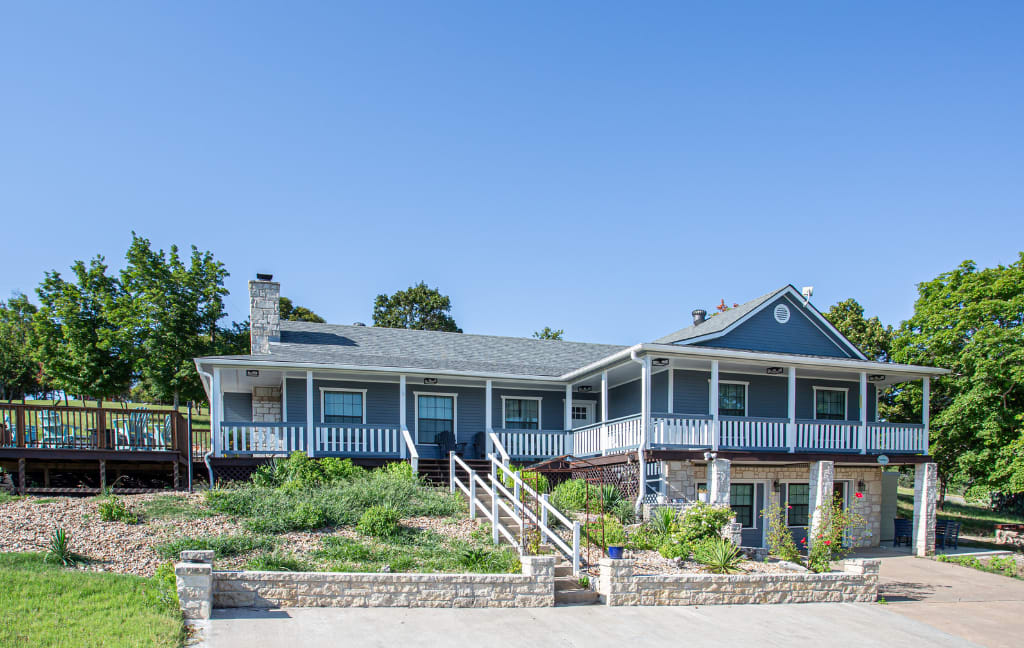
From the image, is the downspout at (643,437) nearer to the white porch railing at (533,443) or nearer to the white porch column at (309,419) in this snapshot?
the white porch railing at (533,443)

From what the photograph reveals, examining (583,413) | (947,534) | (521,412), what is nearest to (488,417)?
(521,412)

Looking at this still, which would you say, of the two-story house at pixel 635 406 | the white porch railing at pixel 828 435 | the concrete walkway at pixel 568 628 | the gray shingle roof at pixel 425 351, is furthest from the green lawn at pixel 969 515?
the concrete walkway at pixel 568 628

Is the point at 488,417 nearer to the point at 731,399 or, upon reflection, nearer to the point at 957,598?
the point at 731,399

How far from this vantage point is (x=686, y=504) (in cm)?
1625

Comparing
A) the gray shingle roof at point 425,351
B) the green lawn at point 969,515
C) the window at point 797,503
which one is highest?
the gray shingle roof at point 425,351

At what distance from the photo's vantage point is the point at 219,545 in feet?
35.4

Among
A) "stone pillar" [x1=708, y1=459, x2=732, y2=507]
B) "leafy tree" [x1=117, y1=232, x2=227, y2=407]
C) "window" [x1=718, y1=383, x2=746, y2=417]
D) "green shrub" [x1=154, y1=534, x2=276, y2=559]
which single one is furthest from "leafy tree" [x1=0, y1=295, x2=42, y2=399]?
"stone pillar" [x1=708, y1=459, x2=732, y2=507]

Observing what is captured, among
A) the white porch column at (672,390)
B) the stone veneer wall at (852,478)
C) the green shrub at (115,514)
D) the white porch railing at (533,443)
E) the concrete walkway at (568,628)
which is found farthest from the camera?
the white porch railing at (533,443)

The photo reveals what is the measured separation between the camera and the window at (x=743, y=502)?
18094mm

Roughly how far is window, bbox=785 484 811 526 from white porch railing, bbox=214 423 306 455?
11.7m

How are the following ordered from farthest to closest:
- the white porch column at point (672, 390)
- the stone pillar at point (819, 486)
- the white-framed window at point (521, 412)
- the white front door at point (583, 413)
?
the white front door at point (583, 413), the white-framed window at point (521, 412), the white porch column at point (672, 390), the stone pillar at point (819, 486)

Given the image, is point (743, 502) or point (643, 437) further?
point (743, 502)

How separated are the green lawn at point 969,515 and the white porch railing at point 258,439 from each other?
16.4m

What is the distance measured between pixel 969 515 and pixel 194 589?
99.1 feet
